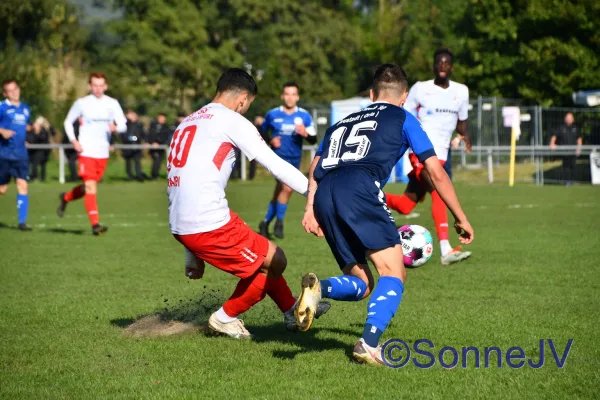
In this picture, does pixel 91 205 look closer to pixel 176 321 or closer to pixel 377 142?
pixel 176 321

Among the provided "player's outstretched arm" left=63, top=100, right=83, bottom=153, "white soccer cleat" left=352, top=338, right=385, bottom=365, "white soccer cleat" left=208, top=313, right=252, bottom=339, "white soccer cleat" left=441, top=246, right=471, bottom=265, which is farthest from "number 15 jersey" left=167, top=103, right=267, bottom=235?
"player's outstretched arm" left=63, top=100, right=83, bottom=153

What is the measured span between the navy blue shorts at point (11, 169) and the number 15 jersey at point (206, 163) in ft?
31.6

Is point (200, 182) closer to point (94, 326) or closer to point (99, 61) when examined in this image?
point (94, 326)

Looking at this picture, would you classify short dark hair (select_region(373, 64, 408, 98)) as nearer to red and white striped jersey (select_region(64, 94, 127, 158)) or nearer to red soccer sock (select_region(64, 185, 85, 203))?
red and white striped jersey (select_region(64, 94, 127, 158))

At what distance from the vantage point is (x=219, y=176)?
5883 millimetres

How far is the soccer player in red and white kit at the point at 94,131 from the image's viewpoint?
13.5 metres

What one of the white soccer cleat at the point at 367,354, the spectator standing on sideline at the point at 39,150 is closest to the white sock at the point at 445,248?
the white soccer cleat at the point at 367,354

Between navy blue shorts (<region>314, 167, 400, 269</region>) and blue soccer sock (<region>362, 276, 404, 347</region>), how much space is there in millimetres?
225

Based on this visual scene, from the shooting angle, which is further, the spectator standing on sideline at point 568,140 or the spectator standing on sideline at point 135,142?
the spectator standing on sideline at point 135,142

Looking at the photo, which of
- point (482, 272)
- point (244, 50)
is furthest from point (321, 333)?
point (244, 50)

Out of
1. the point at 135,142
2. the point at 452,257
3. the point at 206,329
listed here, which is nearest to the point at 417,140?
the point at 206,329

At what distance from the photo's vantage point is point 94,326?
6812mm

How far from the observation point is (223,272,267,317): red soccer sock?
620cm

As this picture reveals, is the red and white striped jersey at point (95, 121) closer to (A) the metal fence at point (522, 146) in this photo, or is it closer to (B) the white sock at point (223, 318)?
(B) the white sock at point (223, 318)
